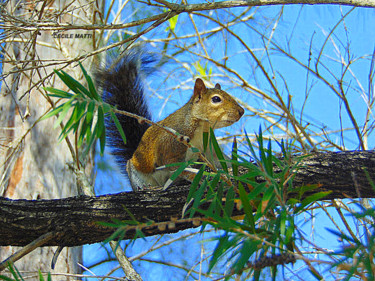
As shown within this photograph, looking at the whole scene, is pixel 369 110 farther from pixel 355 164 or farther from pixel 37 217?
pixel 37 217

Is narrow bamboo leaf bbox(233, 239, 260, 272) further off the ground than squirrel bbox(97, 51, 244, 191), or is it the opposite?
squirrel bbox(97, 51, 244, 191)

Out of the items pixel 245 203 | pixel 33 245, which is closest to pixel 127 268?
pixel 33 245

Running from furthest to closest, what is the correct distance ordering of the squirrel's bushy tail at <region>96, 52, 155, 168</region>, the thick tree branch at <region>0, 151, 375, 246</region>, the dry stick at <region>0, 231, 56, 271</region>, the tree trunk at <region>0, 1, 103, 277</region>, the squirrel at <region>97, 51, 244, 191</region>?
1. the tree trunk at <region>0, 1, 103, 277</region>
2. the squirrel's bushy tail at <region>96, 52, 155, 168</region>
3. the squirrel at <region>97, 51, 244, 191</region>
4. the thick tree branch at <region>0, 151, 375, 246</region>
5. the dry stick at <region>0, 231, 56, 271</region>

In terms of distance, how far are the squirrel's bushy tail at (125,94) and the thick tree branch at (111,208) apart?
996mm

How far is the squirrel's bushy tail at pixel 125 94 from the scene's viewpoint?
266 cm

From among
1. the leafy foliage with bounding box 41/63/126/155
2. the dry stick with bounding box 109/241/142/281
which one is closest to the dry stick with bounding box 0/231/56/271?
the dry stick with bounding box 109/241/142/281

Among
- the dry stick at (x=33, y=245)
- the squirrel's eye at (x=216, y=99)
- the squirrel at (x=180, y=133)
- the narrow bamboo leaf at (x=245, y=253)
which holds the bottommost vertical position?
the narrow bamboo leaf at (x=245, y=253)

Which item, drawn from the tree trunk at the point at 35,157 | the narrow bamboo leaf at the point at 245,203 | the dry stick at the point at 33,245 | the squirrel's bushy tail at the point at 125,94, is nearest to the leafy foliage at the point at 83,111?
the narrow bamboo leaf at the point at 245,203

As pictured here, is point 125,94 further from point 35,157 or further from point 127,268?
point 127,268

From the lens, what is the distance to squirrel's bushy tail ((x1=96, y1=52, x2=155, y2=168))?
8.74 ft

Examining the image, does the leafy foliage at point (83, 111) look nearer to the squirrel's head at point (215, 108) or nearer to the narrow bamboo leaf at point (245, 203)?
the narrow bamboo leaf at point (245, 203)

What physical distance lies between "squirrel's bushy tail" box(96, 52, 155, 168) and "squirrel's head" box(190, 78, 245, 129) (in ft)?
1.84

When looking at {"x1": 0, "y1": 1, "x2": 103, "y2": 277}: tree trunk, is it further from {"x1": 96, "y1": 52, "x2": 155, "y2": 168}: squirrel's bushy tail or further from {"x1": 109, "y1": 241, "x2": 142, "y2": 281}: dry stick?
{"x1": 109, "y1": 241, "x2": 142, "y2": 281}: dry stick

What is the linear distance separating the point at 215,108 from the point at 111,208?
75cm
